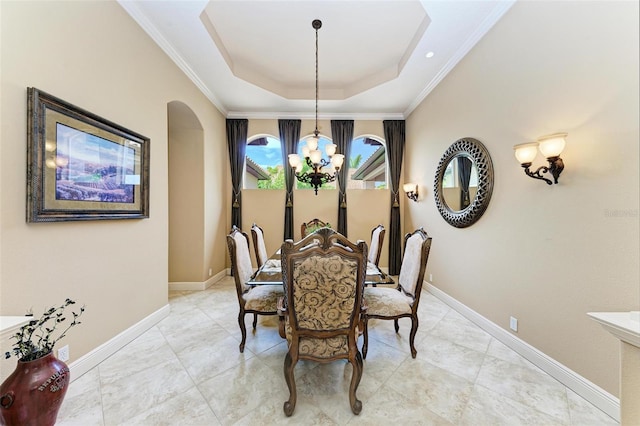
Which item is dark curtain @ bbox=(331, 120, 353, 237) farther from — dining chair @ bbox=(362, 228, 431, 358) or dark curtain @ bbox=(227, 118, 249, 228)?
dining chair @ bbox=(362, 228, 431, 358)

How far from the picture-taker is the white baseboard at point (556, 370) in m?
1.50

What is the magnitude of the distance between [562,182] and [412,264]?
132cm

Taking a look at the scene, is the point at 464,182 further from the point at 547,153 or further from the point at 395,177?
the point at 395,177

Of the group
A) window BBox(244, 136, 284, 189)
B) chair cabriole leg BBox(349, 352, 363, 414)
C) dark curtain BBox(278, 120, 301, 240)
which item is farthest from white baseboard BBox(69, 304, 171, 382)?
window BBox(244, 136, 284, 189)

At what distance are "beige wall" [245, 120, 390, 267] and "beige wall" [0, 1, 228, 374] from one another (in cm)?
197

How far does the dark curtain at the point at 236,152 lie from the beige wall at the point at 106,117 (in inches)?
60.2

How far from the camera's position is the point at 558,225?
5.92 feet

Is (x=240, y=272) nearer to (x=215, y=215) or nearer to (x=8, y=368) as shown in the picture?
(x=8, y=368)

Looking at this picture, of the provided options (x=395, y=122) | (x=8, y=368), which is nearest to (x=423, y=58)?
(x=395, y=122)

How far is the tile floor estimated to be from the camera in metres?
1.48

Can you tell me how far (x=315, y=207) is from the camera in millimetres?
4781

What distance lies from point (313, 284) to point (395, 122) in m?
4.41

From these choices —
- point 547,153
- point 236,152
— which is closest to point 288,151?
point 236,152

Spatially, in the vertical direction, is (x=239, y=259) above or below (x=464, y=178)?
below
